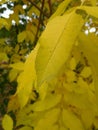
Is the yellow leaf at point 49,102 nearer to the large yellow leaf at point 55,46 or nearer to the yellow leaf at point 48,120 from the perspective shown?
the yellow leaf at point 48,120

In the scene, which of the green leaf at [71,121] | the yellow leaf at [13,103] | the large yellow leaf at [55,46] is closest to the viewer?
the large yellow leaf at [55,46]

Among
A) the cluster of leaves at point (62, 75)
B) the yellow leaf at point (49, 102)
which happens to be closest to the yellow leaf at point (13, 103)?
the cluster of leaves at point (62, 75)

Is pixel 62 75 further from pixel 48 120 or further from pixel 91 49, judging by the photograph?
pixel 91 49

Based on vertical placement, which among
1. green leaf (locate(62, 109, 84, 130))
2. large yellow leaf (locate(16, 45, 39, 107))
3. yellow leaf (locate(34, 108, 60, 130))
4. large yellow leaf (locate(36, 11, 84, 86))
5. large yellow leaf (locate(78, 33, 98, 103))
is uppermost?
large yellow leaf (locate(36, 11, 84, 86))

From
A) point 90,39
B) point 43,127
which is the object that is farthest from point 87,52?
point 43,127

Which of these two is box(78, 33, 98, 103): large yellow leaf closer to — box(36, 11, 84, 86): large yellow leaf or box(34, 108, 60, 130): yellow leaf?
box(36, 11, 84, 86): large yellow leaf

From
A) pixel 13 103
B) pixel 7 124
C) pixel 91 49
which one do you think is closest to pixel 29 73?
pixel 91 49

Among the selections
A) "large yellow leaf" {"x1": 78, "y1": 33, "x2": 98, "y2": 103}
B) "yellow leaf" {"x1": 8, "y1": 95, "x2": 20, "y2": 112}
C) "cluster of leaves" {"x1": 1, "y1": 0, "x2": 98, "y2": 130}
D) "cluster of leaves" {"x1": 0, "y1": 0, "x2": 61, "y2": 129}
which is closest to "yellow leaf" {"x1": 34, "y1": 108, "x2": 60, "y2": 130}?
"cluster of leaves" {"x1": 1, "y1": 0, "x2": 98, "y2": 130}
